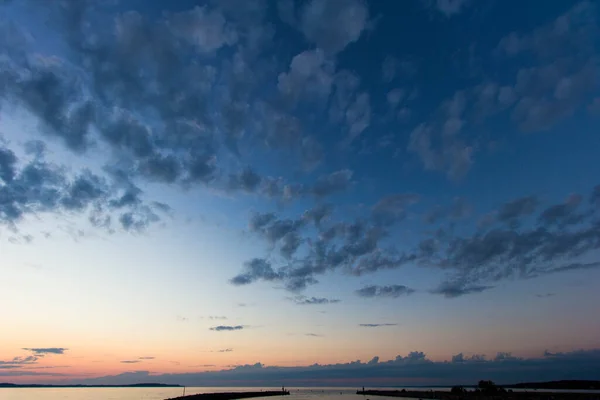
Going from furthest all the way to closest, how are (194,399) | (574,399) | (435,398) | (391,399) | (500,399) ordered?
1. (391,399)
2. (194,399)
3. (435,398)
4. (500,399)
5. (574,399)

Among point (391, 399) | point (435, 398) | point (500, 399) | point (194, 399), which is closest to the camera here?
point (500, 399)

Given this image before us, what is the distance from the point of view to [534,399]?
96.1 metres

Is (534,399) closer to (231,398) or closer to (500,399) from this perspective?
(500,399)

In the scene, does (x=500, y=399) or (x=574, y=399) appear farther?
(x=500, y=399)

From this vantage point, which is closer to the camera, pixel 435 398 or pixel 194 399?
pixel 435 398

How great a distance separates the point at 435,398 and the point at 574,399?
39.0 m

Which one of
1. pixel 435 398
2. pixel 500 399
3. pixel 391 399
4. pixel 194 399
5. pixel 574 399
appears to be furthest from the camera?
pixel 391 399

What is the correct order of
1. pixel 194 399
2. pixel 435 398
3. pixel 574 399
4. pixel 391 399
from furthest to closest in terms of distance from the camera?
pixel 391 399 → pixel 194 399 → pixel 435 398 → pixel 574 399

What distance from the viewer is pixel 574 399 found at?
299ft

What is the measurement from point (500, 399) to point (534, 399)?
7.43 metres

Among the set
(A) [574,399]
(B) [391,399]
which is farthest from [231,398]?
(A) [574,399]

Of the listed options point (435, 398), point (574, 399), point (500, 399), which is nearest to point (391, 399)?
point (435, 398)

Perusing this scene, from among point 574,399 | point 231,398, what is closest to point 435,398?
point 574,399

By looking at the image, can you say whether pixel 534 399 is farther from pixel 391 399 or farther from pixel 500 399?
pixel 391 399
